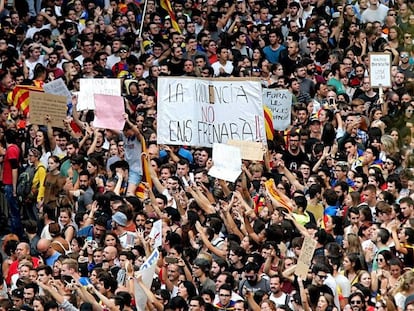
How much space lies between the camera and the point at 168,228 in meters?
20.6

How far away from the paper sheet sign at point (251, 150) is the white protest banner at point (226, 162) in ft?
0.71

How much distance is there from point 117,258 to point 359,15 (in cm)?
793

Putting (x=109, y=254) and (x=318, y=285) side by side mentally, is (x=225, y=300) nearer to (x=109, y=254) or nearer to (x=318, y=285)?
(x=318, y=285)

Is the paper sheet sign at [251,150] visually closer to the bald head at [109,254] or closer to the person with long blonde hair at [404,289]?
the bald head at [109,254]

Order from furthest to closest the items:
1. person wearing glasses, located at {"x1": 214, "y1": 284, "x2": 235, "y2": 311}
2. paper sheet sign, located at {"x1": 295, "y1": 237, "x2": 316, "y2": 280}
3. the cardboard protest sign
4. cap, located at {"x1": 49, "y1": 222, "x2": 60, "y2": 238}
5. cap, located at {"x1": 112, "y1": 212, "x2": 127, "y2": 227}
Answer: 1. the cardboard protest sign
2. cap, located at {"x1": 49, "y1": 222, "x2": 60, "y2": 238}
3. cap, located at {"x1": 112, "y1": 212, "x2": 127, "y2": 227}
4. person wearing glasses, located at {"x1": 214, "y1": 284, "x2": 235, "y2": 311}
5. paper sheet sign, located at {"x1": 295, "y1": 237, "x2": 316, "y2": 280}

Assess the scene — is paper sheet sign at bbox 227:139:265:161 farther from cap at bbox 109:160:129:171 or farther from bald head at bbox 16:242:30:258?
bald head at bbox 16:242:30:258

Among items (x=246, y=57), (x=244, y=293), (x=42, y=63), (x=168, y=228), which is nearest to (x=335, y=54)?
(x=246, y=57)

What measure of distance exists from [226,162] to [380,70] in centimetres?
311

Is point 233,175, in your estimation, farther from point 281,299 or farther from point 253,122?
point 281,299

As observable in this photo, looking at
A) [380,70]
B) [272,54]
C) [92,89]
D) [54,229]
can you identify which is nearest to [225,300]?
[54,229]

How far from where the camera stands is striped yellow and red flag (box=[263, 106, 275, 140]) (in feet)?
77.3

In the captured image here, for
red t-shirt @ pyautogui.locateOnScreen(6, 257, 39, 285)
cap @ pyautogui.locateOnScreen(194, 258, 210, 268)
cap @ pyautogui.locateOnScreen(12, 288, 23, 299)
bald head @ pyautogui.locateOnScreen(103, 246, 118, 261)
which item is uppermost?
cap @ pyautogui.locateOnScreen(194, 258, 210, 268)

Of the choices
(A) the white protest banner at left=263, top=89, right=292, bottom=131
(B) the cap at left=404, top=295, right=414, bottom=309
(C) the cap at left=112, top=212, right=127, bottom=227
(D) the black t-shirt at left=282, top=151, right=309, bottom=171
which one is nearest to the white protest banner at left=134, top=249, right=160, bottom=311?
(C) the cap at left=112, top=212, right=127, bottom=227

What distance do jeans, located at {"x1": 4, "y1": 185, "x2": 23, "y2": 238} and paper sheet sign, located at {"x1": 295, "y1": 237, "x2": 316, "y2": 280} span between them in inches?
210
